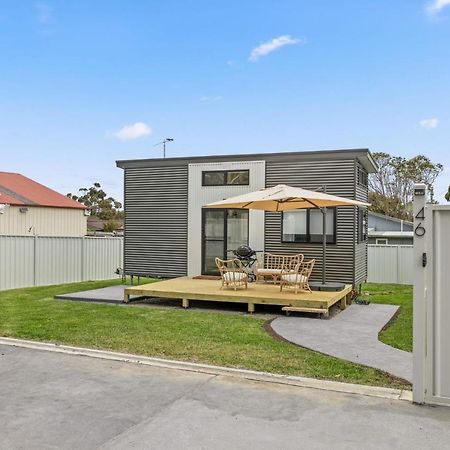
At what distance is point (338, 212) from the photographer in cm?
1067

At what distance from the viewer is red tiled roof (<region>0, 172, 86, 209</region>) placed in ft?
79.1

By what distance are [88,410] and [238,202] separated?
18.9 ft

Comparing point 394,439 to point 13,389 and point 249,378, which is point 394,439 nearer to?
point 249,378

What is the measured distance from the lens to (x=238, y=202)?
29.6ft

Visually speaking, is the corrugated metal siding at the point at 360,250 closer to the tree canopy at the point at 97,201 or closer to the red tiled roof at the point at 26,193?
the red tiled roof at the point at 26,193

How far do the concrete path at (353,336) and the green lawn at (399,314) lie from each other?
0.16 meters

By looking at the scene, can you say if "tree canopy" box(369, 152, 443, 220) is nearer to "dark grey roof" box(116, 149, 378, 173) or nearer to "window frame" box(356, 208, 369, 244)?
"window frame" box(356, 208, 369, 244)

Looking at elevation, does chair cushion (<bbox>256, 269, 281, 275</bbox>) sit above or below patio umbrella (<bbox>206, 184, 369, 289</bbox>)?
below

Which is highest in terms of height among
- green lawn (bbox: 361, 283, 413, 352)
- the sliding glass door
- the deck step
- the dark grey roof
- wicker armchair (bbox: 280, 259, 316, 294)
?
the dark grey roof

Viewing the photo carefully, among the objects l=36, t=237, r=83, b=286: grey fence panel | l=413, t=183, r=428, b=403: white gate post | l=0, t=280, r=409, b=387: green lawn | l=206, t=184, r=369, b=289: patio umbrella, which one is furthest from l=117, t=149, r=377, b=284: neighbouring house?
l=413, t=183, r=428, b=403: white gate post

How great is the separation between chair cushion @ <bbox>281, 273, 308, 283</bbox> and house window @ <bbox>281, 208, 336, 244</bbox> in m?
1.88

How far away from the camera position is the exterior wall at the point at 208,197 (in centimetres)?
1142

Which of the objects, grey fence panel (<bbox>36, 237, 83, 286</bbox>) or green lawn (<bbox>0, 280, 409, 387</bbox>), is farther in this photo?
grey fence panel (<bbox>36, 237, 83, 286</bbox>)

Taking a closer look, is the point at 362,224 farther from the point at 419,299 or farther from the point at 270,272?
the point at 419,299
